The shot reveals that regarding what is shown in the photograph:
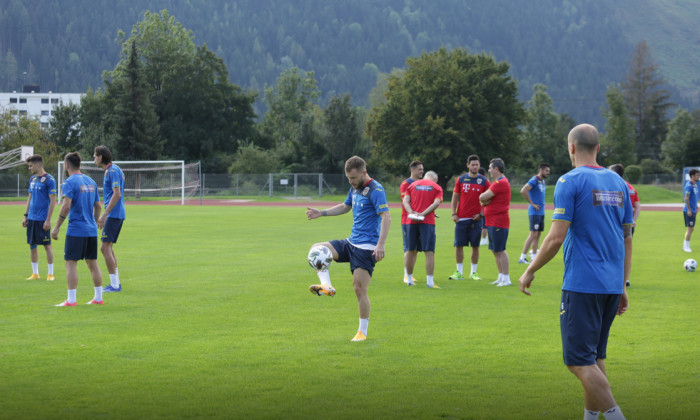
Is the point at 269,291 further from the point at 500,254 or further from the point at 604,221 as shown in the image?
the point at 604,221

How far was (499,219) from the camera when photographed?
542 inches

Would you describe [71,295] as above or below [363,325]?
below

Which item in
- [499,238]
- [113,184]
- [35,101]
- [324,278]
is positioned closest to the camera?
[324,278]

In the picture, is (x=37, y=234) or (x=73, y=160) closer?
(x=73, y=160)

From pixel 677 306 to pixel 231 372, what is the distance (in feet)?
24.0

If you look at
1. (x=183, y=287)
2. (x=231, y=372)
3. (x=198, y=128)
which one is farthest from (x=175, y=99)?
(x=231, y=372)

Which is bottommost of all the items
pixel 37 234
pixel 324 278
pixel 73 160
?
pixel 37 234

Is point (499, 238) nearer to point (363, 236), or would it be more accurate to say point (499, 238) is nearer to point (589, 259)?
point (363, 236)

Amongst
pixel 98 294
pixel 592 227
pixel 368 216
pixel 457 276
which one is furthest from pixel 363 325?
pixel 457 276

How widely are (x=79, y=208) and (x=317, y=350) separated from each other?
4.79 m

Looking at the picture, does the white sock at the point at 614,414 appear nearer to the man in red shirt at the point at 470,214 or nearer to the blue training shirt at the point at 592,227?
the blue training shirt at the point at 592,227

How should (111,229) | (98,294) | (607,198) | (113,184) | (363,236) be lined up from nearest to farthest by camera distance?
1. (607,198)
2. (363,236)
3. (98,294)
4. (113,184)
5. (111,229)

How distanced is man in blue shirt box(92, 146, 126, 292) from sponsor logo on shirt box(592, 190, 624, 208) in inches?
348

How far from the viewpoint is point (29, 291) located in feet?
41.5
